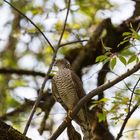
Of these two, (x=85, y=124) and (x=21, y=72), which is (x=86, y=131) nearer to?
(x=85, y=124)

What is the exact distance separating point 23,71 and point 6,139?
173 inches

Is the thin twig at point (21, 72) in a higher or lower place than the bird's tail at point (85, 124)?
higher

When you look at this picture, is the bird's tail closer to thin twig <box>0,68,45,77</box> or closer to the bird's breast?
the bird's breast

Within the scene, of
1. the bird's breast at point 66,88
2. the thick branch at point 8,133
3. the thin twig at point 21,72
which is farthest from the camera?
the thin twig at point 21,72

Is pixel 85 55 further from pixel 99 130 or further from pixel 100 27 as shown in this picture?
pixel 99 130

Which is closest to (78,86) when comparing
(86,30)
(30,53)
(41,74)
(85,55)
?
(85,55)

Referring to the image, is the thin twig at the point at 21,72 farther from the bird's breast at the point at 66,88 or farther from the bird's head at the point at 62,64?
the bird's breast at the point at 66,88

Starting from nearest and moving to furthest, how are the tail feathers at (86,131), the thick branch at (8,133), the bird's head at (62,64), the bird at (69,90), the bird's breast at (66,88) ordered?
the thick branch at (8,133) → the tail feathers at (86,131) → the bird at (69,90) → the bird's breast at (66,88) → the bird's head at (62,64)

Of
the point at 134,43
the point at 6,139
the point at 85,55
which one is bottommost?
the point at 6,139

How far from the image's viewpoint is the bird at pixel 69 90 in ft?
19.2

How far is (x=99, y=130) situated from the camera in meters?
6.45

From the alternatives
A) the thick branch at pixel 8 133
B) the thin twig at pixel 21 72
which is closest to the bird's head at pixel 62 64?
the thin twig at pixel 21 72

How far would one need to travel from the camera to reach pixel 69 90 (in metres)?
6.17

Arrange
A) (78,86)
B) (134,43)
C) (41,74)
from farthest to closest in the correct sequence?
(41,74) → (78,86) → (134,43)
